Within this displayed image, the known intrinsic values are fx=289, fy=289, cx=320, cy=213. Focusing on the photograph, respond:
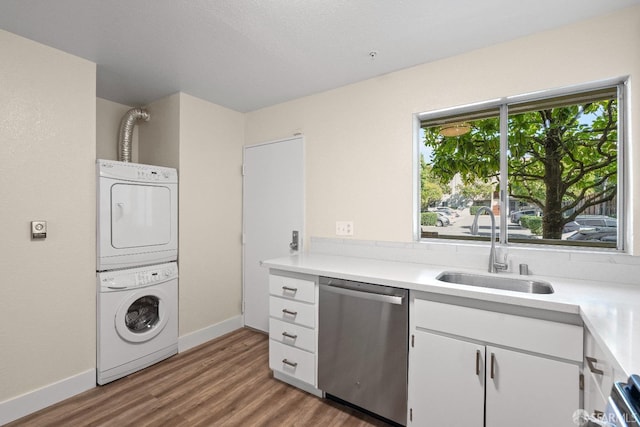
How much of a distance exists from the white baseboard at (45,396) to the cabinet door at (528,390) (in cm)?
270

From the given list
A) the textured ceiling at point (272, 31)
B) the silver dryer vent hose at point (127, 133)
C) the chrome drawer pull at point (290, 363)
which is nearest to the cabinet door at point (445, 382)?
the chrome drawer pull at point (290, 363)

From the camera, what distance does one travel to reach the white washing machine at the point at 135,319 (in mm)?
2242

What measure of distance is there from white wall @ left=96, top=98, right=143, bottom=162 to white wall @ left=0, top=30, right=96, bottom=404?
0.86 metres

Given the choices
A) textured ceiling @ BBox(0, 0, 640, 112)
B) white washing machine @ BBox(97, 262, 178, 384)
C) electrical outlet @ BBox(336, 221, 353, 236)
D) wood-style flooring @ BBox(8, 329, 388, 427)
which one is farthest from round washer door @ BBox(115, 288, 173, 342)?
textured ceiling @ BBox(0, 0, 640, 112)

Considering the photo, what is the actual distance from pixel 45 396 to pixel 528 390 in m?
2.95

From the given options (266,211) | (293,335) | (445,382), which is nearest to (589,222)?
(445,382)

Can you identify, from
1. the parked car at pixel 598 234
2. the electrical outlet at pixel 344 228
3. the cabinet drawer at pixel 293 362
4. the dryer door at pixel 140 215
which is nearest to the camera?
the parked car at pixel 598 234

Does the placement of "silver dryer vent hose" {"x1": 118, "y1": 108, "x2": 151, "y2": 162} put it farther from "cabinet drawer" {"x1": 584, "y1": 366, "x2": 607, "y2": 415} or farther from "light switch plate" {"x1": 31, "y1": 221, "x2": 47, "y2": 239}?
"cabinet drawer" {"x1": 584, "y1": 366, "x2": 607, "y2": 415}

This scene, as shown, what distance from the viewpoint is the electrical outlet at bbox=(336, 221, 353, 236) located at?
2.62m

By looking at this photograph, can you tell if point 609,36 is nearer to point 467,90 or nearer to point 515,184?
point 467,90

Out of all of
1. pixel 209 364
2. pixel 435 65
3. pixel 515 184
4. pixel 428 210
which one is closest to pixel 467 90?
pixel 435 65

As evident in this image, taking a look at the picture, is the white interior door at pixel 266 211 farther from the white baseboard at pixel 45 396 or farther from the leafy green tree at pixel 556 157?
the leafy green tree at pixel 556 157

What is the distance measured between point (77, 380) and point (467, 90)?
355 cm

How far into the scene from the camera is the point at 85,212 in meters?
2.19
